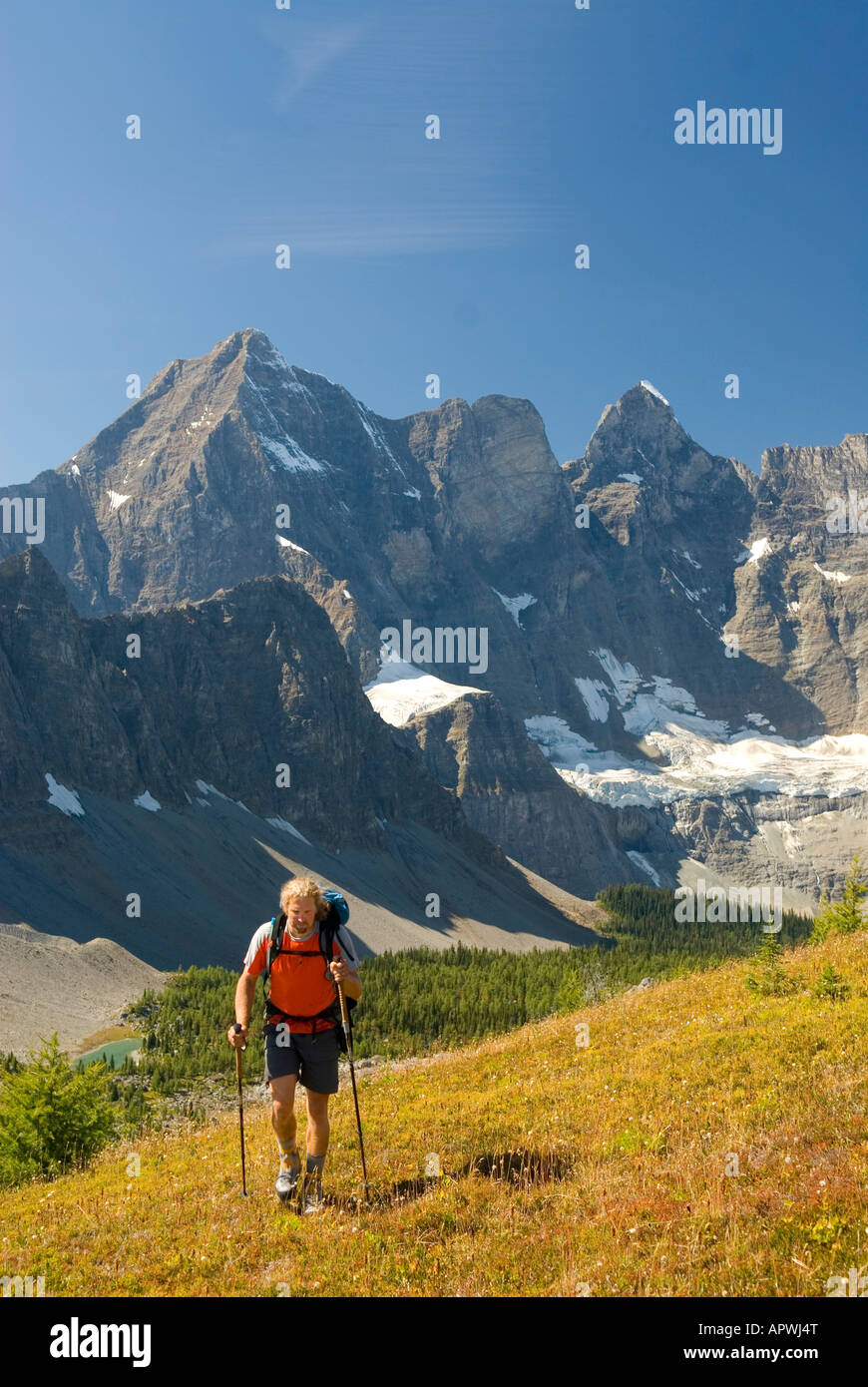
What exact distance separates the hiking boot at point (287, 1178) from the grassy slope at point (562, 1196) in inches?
7.6

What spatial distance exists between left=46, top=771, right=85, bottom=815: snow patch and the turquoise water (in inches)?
2233

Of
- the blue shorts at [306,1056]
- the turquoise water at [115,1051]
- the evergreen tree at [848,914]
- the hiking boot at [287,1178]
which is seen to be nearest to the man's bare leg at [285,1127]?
the hiking boot at [287,1178]

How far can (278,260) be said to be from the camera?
123750mm

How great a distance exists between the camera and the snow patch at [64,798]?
121 metres

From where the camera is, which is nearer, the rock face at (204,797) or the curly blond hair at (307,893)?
the curly blond hair at (307,893)

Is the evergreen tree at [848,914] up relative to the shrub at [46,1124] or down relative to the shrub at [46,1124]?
up

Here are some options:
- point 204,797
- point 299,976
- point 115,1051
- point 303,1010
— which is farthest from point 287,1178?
point 204,797

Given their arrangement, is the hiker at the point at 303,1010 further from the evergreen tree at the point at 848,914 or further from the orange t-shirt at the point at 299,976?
the evergreen tree at the point at 848,914

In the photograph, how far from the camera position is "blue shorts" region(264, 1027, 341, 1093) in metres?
9.63

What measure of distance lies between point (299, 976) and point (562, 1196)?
334 centimetres

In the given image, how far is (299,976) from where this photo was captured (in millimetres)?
9633

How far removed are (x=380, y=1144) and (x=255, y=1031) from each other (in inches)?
2165

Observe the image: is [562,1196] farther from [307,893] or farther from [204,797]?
[204,797]
